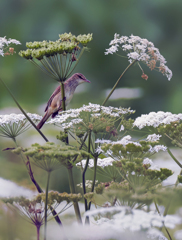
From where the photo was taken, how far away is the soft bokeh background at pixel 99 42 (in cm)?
163

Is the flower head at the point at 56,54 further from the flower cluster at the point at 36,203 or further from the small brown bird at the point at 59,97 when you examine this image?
the flower cluster at the point at 36,203

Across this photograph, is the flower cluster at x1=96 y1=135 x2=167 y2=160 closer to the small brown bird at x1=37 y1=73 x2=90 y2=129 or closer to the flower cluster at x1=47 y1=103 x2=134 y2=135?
the flower cluster at x1=47 y1=103 x2=134 y2=135

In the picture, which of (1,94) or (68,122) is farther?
(1,94)

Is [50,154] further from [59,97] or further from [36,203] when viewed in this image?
[59,97]

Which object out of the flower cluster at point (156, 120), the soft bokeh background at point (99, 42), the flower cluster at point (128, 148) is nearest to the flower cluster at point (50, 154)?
the flower cluster at point (128, 148)

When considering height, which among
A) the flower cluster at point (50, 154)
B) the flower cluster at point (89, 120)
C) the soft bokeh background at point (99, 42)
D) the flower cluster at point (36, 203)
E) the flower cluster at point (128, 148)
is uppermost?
the soft bokeh background at point (99, 42)

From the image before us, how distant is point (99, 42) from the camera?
1629 millimetres

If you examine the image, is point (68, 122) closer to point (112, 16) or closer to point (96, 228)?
point (96, 228)

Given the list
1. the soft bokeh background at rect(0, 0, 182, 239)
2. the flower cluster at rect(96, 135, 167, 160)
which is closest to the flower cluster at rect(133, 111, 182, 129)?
the flower cluster at rect(96, 135, 167, 160)

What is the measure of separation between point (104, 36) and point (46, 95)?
49cm

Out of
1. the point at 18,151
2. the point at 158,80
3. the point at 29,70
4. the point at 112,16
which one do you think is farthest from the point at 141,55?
the point at 29,70

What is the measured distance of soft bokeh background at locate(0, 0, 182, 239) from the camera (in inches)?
64.1

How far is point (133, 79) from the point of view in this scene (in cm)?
164

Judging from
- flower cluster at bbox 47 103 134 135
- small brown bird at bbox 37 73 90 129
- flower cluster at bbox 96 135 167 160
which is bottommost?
flower cluster at bbox 96 135 167 160
